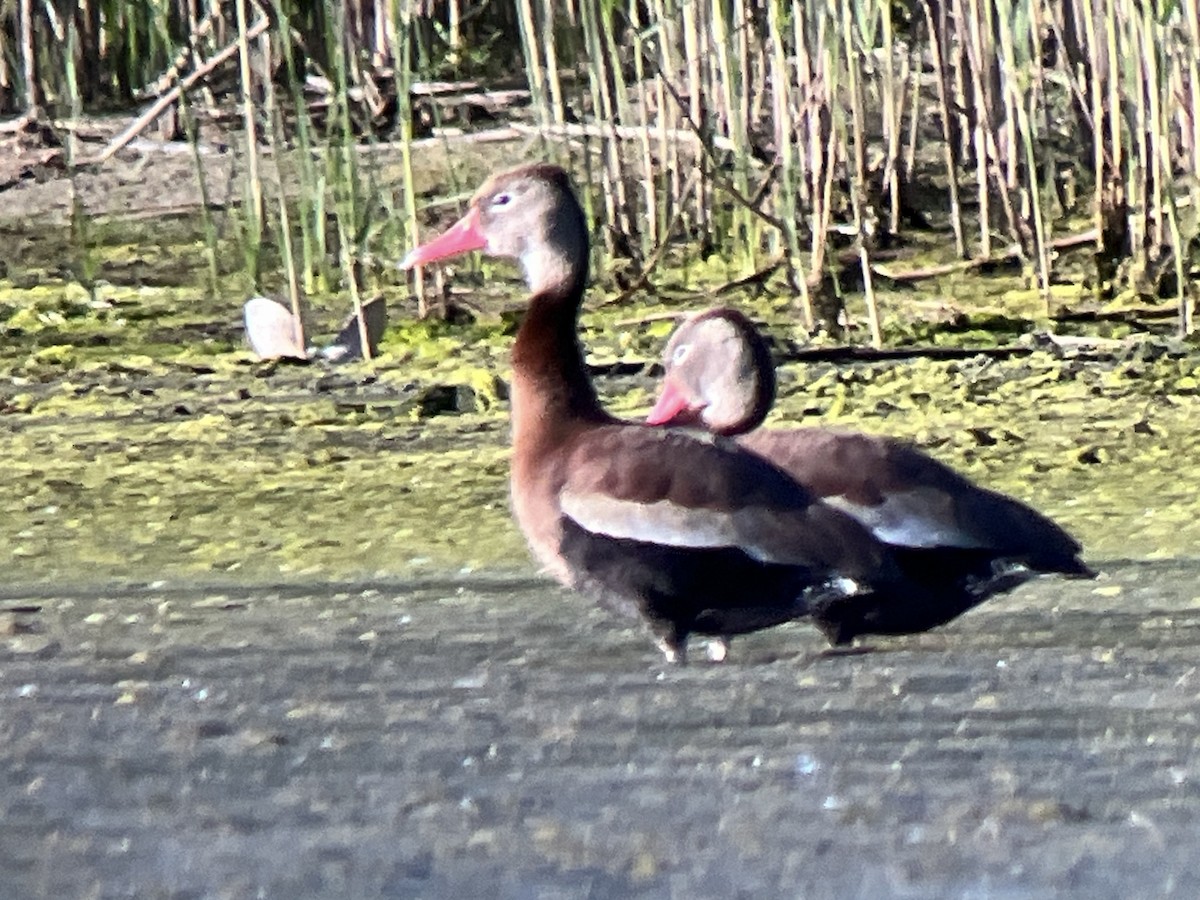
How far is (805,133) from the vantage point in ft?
21.2

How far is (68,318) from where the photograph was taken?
682 centimetres

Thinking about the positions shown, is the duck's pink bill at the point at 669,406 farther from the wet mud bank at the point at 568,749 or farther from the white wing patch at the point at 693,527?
the white wing patch at the point at 693,527

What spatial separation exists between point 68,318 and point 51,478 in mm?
1941

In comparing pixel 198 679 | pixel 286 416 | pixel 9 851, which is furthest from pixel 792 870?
pixel 286 416

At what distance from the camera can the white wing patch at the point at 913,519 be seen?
140 inches

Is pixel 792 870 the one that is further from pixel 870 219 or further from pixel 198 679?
pixel 870 219

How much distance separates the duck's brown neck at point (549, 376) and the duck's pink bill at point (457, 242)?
318 mm

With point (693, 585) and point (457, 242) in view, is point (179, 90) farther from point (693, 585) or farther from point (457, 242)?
point (693, 585)

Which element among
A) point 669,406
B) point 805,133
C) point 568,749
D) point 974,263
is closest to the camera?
point 568,749

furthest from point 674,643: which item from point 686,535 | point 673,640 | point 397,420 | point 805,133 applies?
point 805,133

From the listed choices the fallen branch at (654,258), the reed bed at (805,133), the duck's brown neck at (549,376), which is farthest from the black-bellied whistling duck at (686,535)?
the fallen branch at (654,258)

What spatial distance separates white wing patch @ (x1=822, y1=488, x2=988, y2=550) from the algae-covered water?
1.76ft

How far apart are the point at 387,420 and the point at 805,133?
4.79ft

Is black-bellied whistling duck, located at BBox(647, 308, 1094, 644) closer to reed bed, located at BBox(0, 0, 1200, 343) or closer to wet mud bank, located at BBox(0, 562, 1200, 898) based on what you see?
wet mud bank, located at BBox(0, 562, 1200, 898)
